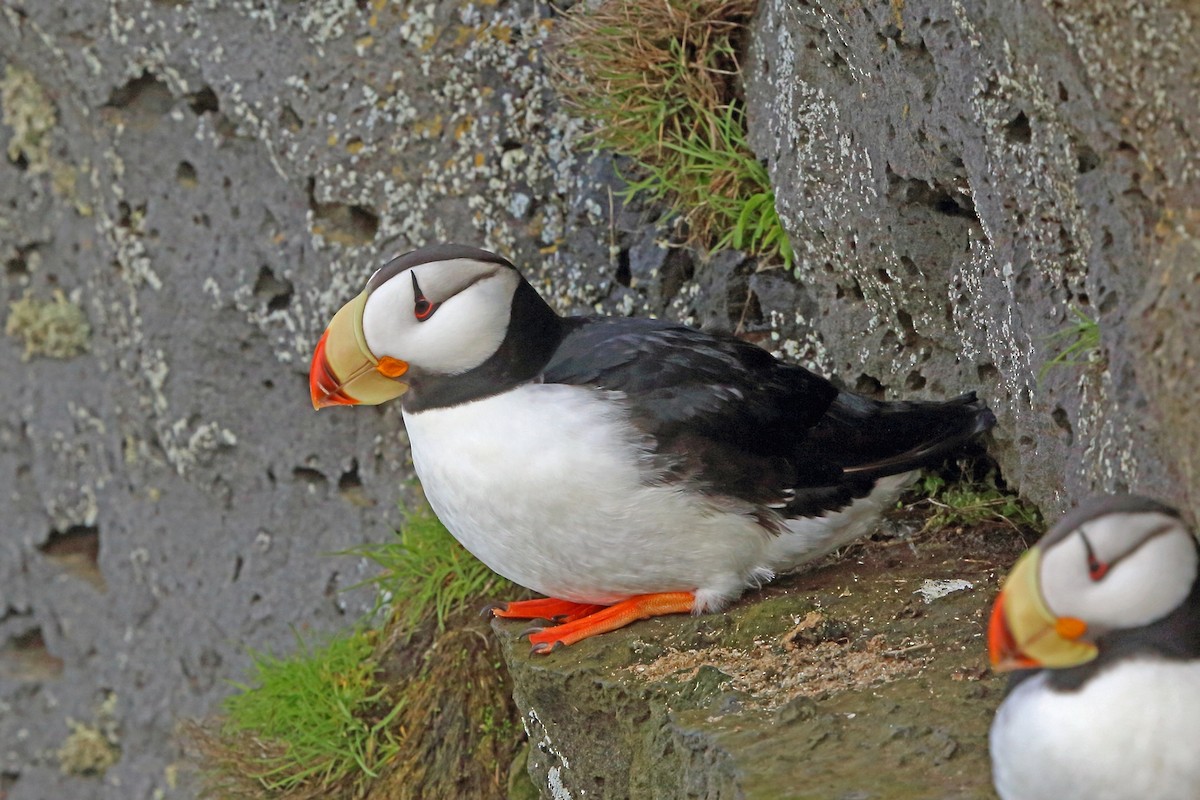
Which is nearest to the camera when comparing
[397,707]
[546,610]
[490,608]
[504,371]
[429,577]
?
[504,371]

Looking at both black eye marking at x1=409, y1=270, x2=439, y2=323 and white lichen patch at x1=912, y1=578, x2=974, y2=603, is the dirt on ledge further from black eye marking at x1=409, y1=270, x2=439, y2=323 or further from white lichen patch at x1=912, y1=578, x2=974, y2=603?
black eye marking at x1=409, y1=270, x2=439, y2=323

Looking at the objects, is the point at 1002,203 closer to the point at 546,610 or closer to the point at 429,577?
the point at 546,610

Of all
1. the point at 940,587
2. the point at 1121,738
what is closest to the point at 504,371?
the point at 940,587

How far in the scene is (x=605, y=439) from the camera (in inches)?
119

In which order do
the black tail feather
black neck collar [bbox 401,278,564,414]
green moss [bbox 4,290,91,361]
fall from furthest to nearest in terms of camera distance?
green moss [bbox 4,290,91,361] < the black tail feather < black neck collar [bbox 401,278,564,414]

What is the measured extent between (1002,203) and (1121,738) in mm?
1214

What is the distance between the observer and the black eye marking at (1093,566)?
1.99 meters

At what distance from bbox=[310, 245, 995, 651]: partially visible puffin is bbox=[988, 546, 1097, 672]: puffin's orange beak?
1123 millimetres

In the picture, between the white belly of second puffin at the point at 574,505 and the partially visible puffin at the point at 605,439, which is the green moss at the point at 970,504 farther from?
the white belly of second puffin at the point at 574,505

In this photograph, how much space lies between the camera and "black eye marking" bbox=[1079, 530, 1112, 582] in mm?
1991

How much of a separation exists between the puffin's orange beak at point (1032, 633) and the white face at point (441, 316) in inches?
55.9

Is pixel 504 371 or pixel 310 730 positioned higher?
pixel 504 371

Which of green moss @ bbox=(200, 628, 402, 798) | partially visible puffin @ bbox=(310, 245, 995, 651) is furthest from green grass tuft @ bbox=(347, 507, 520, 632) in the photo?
partially visible puffin @ bbox=(310, 245, 995, 651)

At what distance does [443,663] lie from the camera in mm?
3973
